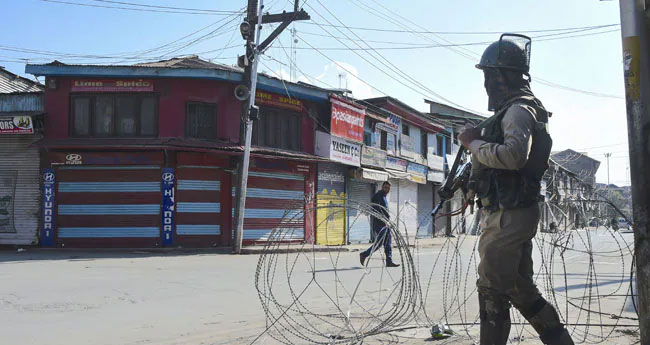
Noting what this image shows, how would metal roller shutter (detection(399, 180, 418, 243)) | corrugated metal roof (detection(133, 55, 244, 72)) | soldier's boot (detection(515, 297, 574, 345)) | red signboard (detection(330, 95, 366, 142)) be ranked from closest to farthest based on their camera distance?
soldier's boot (detection(515, 297, 574, 345)), corrugated metal roof (detection(133, 55, 244, 72)), red signboard (detection(330, 95, 366, 142)), metal roller shutter (detection(399, 180, 418, 243))

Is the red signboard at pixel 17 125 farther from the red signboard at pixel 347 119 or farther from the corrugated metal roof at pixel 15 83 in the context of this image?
the red signboard at pixel 347 119

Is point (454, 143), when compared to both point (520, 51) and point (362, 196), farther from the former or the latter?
point (520, 51)

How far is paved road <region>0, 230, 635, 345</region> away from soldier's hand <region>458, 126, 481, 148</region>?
1.17 meters

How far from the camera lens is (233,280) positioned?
9.54 metres

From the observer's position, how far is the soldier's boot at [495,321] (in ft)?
11.0

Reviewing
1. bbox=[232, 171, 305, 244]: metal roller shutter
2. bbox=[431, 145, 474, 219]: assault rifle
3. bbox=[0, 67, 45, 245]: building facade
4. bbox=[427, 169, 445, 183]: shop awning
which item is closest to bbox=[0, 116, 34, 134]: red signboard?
bbox=[0, 67, 45, 245]: building facade

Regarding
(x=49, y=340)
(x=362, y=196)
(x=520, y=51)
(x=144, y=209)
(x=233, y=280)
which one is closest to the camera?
(x=520, y=51)

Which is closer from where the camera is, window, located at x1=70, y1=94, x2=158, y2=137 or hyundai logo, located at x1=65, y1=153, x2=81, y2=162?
hyundai logo, located at x1=65, y1=153, x2=81, y2=162

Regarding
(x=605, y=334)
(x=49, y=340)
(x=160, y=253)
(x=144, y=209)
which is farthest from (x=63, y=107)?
(x=605, y=334)

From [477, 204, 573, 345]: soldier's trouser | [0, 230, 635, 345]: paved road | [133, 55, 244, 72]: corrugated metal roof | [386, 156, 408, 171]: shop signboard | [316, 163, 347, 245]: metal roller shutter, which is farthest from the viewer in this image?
[386, 156, 408, 171]: shop signboard

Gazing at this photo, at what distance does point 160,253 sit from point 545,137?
14.7 m

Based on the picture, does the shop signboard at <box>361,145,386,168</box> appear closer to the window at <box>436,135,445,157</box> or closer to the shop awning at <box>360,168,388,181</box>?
the shop awning at <box>360,168,388,181</box>

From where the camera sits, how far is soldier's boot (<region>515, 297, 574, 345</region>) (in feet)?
11.2

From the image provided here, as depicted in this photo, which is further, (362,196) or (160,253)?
(362,196)
